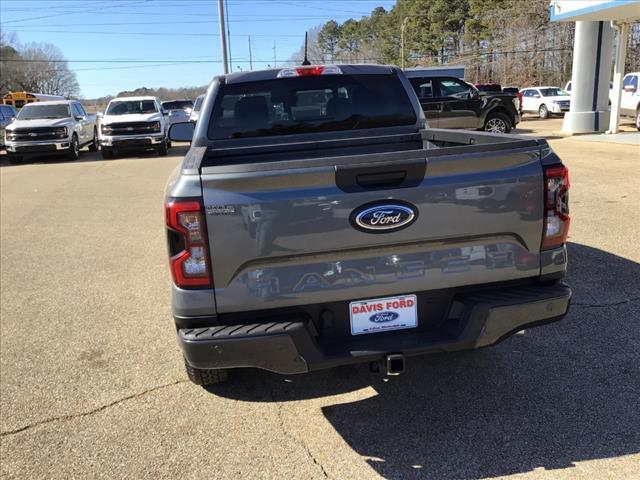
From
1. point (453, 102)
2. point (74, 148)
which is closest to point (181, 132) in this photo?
point (453, 102)

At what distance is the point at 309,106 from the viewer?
171 inches

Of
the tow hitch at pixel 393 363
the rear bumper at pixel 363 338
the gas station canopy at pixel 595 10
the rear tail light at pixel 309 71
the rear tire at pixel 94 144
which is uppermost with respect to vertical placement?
the gas station canopy at pixel 595 10

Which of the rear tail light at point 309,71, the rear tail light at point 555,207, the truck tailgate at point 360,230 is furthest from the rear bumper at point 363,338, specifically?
the rear tail light at point 309,71

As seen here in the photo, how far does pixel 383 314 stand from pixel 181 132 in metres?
3.65

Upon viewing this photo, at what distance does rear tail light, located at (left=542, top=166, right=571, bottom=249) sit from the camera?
2.80 m

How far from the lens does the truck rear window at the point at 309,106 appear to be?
4.20 m

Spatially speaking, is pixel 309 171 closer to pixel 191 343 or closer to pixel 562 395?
pixel 191 343

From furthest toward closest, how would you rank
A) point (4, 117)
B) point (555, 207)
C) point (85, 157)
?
1. point (4, 117)
2. point (85, 157)
3. point (555, 207)

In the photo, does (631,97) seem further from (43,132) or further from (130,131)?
(43,132)

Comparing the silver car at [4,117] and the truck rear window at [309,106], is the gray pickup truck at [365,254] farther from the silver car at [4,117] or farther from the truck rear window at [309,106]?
the silver car at [4,117]

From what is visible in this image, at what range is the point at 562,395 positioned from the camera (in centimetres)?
330

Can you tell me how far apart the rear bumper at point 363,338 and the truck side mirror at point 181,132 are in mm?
3286

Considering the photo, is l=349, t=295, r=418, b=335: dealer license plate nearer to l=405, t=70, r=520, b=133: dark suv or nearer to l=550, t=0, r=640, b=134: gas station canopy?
l=405, t=70, r=520, b=133: dark suv

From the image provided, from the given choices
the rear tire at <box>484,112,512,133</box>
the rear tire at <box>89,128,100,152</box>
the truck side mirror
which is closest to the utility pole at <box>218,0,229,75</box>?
the rear tire at <box>89,128,100,152</box>
